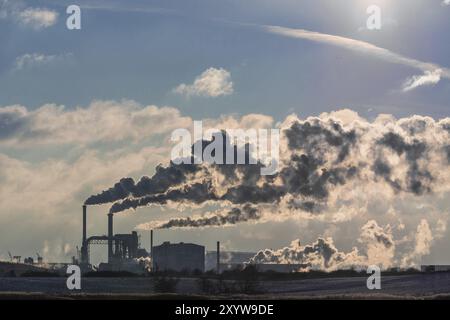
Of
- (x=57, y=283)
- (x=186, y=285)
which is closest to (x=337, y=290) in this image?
(x=186, y=285)

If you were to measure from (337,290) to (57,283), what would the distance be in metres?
59.8
